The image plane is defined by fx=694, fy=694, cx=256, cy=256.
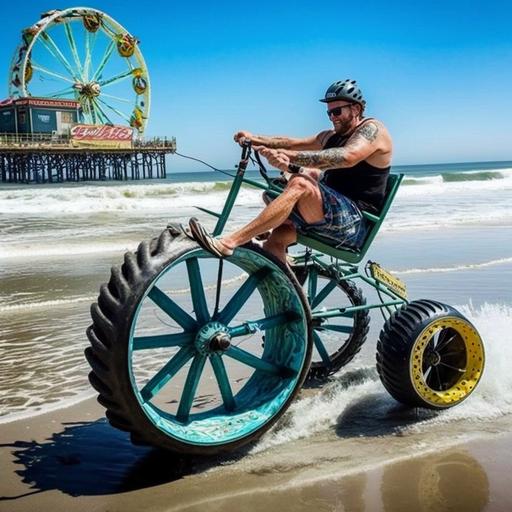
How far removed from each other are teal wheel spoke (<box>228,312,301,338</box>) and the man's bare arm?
0.90 m

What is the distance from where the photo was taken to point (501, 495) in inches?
126

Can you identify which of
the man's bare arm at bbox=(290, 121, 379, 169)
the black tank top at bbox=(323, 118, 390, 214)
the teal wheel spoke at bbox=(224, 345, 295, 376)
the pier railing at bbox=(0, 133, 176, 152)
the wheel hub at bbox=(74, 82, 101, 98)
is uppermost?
the wheel hub at bbox=(74, 82, 101, 98)

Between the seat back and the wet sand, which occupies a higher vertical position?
the seat back

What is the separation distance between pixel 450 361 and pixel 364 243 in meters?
0.96

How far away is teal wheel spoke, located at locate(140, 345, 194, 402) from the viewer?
3.59 metres

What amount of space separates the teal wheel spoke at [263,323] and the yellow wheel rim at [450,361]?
→ 0.84m

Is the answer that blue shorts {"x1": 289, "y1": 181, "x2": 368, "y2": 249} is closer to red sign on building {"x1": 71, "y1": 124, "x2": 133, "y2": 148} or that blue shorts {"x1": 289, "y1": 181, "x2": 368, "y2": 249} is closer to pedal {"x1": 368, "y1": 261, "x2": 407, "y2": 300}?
pedal {"x1": 368, "y1": 261, "x2": 407, "y2": 300}

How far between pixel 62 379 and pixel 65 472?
185cm

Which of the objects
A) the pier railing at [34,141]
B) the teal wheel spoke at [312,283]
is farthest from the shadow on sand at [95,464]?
the pier railing at [34,141]

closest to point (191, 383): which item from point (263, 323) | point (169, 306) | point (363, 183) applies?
point (169, 306)

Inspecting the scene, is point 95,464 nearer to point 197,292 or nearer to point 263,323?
point 197,292

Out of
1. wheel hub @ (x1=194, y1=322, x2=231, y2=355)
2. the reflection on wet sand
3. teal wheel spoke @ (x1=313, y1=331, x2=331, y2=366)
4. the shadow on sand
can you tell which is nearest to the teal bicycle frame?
teal wheel spoke @ (x1=313, y1=331, x2=331, y2=366)

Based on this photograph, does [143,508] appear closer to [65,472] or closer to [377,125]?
[65,472]

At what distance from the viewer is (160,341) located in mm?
3654
